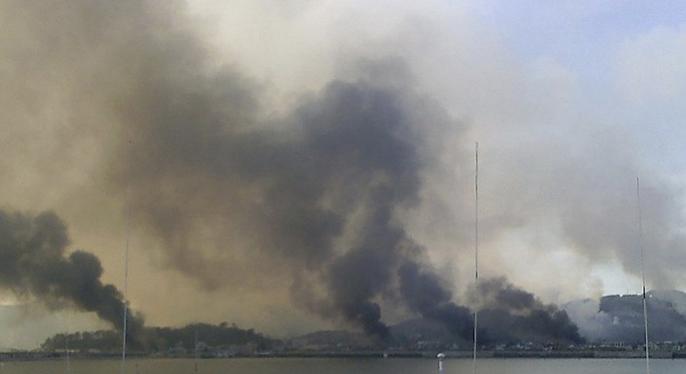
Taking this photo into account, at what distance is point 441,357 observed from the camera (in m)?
46.3
